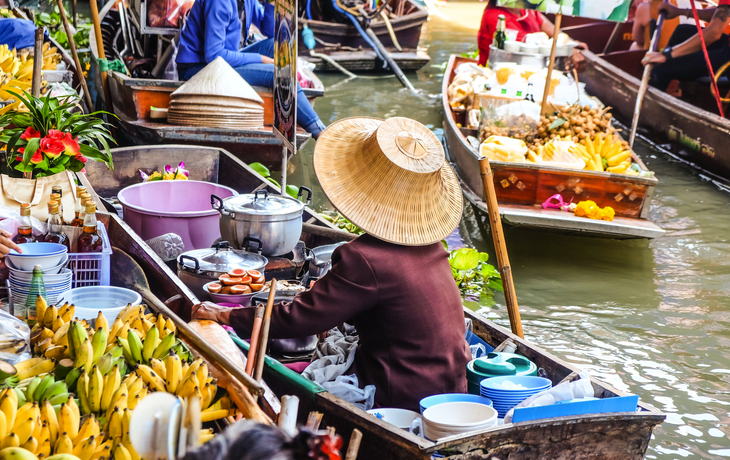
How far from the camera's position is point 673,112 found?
25.7 ft

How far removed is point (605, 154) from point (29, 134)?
4.35m

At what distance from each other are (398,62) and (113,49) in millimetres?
6532

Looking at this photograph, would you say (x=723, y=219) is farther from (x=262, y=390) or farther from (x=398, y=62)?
(x=398, y=62)

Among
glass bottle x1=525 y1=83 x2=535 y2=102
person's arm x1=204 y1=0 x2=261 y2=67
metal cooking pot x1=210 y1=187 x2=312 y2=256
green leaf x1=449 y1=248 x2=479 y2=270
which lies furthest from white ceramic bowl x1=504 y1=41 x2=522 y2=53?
metal cooking pot x1=210 y1=187 x2=312 y2=256

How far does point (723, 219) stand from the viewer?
6.30 m

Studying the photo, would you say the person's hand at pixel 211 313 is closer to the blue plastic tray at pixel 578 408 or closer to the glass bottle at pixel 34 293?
the glass bottle at pixel 34 293

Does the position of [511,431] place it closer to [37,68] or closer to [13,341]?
[13,341]

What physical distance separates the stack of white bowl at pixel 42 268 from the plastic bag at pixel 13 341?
1.00 feet

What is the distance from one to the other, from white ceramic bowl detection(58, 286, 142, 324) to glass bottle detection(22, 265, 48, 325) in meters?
0.08

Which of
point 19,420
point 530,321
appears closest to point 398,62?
point 530,321

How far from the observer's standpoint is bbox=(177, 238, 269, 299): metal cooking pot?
2.83 metres

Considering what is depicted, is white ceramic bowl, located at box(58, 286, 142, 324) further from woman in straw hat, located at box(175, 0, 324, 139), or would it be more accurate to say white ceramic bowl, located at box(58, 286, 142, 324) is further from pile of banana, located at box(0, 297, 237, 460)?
woman in straw hat, located at box(175, 0, 324, 139)

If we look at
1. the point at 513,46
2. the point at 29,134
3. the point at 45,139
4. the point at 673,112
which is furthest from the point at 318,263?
the point at 513,46

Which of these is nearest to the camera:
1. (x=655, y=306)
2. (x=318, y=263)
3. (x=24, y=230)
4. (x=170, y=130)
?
(x=24, y=230)
